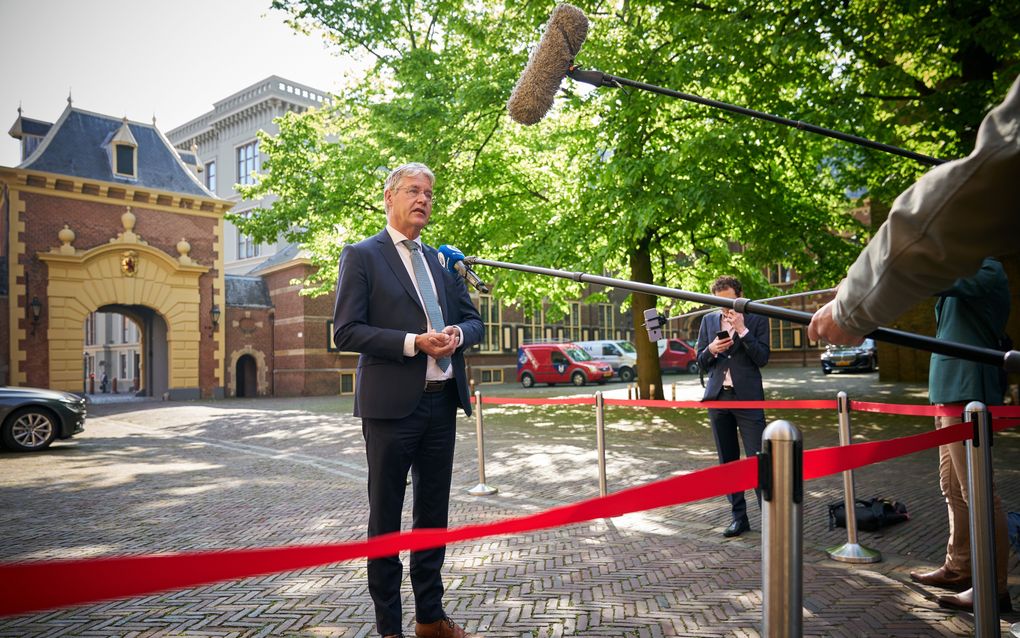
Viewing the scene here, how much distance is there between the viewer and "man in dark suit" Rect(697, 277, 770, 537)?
A: 520 cm

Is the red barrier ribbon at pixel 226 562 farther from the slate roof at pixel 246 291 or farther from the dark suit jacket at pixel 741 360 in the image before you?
the slate roof at pixel 246 291

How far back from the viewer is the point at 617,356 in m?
31.9

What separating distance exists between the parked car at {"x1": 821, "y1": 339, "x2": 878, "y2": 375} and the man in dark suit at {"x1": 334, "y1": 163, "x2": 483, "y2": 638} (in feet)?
99.8

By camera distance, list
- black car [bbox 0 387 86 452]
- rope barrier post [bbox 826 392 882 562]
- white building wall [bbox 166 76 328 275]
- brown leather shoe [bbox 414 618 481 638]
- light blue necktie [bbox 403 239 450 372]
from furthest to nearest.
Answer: white building wall [bbox 166 76 328 275]
black car [bbox 0 387 86 452]
rope barrier post [bbox 826 392 882 562]
light blue necktie [bbox 403 239 450 372]
brown leather shoe [bbox 414 618 481 638]

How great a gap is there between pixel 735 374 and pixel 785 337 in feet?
143

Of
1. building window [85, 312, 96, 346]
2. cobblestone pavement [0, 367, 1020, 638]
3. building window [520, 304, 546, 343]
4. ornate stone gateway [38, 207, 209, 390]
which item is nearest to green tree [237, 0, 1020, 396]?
cobblestone pavement [0, 367, 1020, 638]

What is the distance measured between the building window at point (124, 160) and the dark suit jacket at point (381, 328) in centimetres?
2722

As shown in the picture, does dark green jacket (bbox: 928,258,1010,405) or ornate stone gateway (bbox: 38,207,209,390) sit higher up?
ornate stone gateway (bbox: 38,207,209,390)

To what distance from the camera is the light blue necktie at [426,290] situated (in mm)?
3387

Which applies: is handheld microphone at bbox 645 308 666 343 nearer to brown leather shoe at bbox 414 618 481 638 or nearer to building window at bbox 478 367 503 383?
brown leather shoe at bbox 414 618 481 638

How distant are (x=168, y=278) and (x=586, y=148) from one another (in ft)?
66.5

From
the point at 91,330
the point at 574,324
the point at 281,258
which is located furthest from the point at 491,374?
the point at 91,330

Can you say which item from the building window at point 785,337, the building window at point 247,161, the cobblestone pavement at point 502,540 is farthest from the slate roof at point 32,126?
the building window at point 785,337

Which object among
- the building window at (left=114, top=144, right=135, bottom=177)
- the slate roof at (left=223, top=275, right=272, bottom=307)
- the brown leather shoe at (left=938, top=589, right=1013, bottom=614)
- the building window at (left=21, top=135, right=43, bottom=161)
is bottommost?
the brown leather shoe at (left=938, top=589, right=1013, bottom=614)
